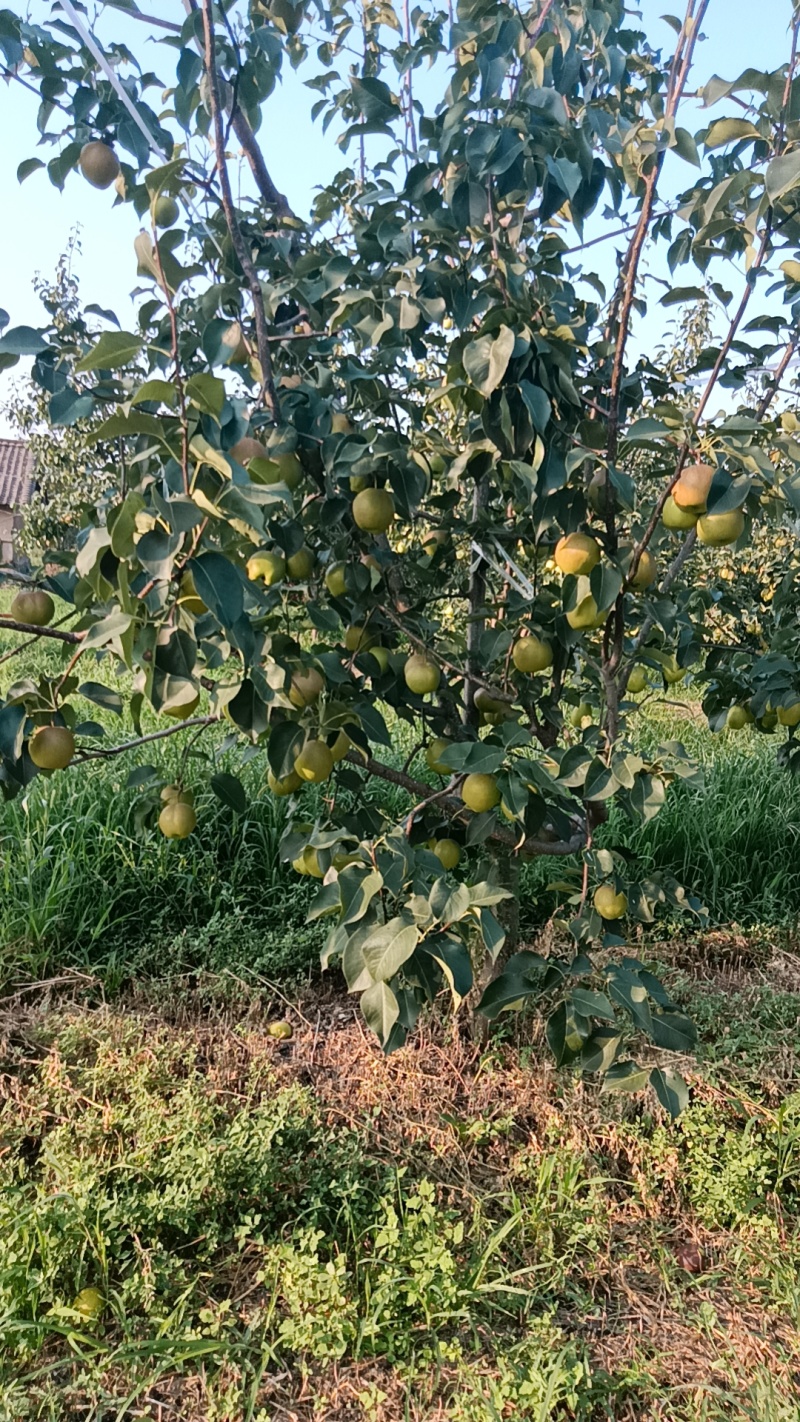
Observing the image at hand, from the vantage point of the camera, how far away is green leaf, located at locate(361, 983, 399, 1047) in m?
1.34

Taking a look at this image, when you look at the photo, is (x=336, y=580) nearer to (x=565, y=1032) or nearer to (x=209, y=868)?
(x=565, y=1032)

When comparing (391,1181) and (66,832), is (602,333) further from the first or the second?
(66,832)

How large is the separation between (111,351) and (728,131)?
962 mm

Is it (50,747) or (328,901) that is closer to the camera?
(50,747)

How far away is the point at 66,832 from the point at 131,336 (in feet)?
7.72

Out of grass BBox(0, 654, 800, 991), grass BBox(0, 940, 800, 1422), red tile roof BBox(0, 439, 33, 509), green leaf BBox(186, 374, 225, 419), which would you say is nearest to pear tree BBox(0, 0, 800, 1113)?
green leaf BBox(186, 374, 225, 419)

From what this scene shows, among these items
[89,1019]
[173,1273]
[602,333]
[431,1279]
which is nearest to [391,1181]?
[431,1279]

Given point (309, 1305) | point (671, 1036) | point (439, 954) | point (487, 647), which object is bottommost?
point (309, 1305)

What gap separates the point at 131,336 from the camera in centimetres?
95

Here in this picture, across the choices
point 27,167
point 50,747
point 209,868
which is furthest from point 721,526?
point 209,868

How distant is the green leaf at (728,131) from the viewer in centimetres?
128

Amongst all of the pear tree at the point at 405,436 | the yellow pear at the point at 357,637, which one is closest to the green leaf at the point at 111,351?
the pear tree at the point at 405,436

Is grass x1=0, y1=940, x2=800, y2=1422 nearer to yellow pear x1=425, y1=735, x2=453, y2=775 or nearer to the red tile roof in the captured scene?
yellow pear x1=425, y1=735, x2=453, y2=775

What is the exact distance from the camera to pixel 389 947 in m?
1.37
